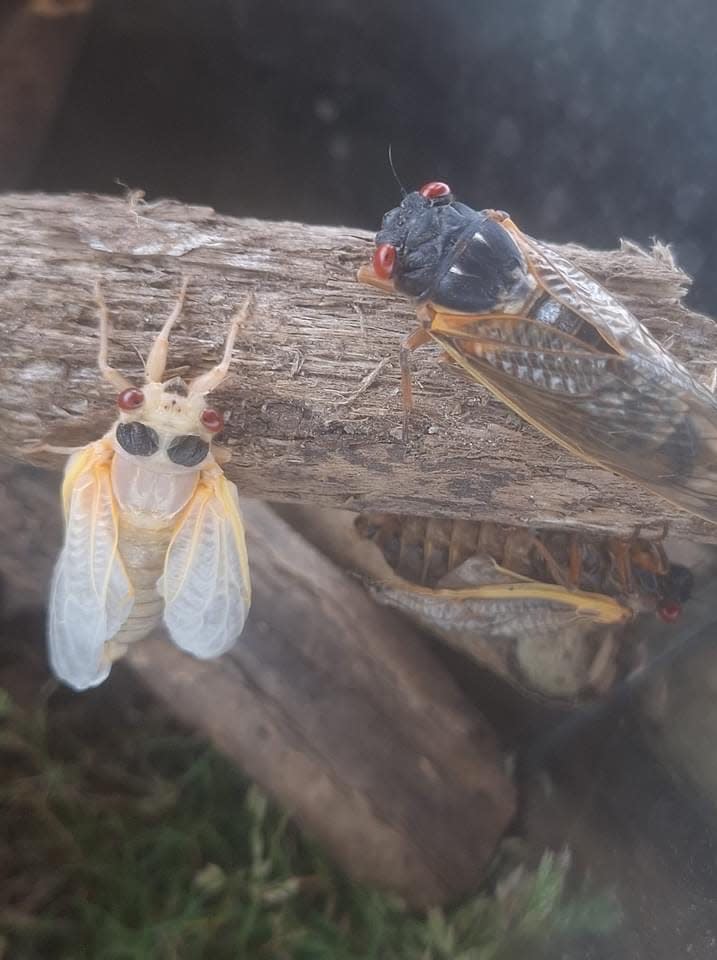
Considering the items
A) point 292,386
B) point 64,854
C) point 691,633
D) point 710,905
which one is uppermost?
point 292,386

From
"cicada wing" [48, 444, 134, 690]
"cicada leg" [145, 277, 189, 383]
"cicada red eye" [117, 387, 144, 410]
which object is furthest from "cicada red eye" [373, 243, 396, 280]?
"cicada wing" [48, 444, 134, 690]

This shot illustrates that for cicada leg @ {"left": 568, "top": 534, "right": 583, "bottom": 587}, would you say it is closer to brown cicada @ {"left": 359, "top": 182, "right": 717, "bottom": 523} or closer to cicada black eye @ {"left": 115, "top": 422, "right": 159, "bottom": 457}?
brown cicada @ {"left": 359, "top": 182, "right": 717, "bottom": 523}

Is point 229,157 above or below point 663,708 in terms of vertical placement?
above

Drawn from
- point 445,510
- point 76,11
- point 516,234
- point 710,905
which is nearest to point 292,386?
point 445,510

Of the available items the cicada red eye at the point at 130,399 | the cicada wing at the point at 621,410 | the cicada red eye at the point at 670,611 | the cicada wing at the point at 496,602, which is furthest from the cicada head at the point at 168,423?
the cicada red eye at the point at 670,611

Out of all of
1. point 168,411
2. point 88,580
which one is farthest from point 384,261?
point 88,580

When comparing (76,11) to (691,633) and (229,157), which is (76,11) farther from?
(691,633)
